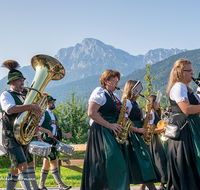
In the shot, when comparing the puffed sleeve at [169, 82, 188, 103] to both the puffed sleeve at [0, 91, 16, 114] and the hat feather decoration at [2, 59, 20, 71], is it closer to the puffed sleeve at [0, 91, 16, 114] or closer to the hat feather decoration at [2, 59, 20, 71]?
the puffed sleeve at [0, 91, 16, 114]

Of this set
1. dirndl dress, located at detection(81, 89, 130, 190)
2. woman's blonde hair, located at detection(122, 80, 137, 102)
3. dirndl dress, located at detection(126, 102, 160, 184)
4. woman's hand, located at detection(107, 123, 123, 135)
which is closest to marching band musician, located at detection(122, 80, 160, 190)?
dirndl dress, located at detection(126, 102, 160, 184)

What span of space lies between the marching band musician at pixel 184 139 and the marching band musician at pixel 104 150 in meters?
0.70

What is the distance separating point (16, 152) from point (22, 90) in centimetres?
110

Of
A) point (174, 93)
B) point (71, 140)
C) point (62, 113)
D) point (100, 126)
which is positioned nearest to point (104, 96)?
point (100, 126)

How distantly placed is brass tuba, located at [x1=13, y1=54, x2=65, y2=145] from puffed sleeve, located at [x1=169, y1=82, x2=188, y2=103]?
2139mm

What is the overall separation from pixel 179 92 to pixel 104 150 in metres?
1.36

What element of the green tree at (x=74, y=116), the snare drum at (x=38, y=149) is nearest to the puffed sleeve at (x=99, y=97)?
the snare drum at (x=38, y=149)

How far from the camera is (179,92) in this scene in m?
3.62

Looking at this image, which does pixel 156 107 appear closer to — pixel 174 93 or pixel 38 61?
pixel 174 93

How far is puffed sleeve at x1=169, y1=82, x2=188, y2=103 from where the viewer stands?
360cm

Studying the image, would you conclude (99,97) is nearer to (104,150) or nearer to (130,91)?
(104,150)

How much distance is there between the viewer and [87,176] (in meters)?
3.72

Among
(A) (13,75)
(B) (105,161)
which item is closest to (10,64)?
(A) (13,75)

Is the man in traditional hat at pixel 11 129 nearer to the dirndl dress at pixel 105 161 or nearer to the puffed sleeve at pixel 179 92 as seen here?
the dirndl dress at pixel 105 161
